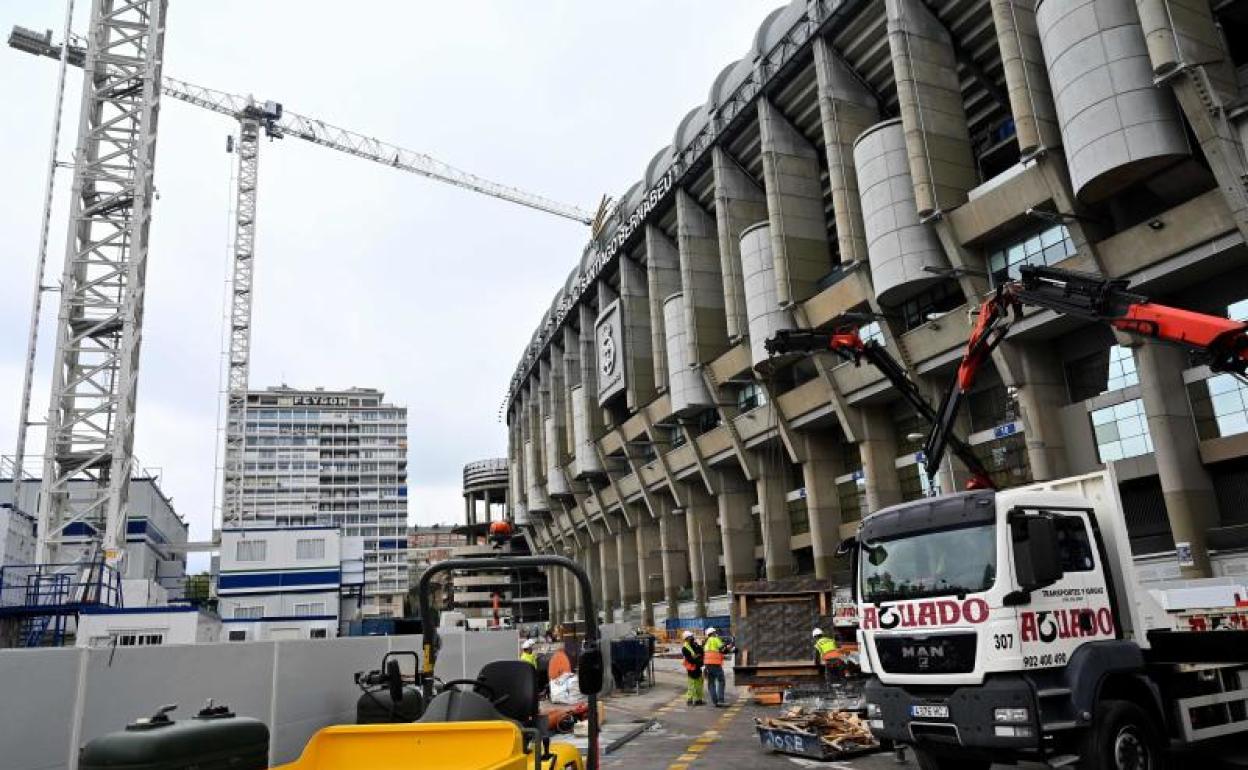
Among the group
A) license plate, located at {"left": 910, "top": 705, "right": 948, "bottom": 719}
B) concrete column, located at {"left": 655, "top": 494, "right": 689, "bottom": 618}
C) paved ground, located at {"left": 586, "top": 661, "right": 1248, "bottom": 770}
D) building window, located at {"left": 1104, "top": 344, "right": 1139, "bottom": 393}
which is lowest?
paved ground, located at {"left": 586, "top": 661, "right": 1248, "bottom": 770}

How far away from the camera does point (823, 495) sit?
3703 centimetres

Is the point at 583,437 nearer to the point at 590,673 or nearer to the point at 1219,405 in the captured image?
the point at 1219,405

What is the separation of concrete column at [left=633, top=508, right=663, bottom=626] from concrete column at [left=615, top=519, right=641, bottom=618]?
8.30 ft

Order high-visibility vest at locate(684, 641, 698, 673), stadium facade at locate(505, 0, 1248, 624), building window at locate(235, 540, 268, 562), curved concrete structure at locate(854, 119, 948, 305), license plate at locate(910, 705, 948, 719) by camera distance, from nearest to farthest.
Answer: license plate at locate(910, 705, 948, 719)
high-visibility vest at locate(684, 641, 698, 673)
stadium facade at locate(505, 0, 1248, 624)
curved concrete structure at locate(854, 119, 948, 305)
building window at locate(235, 540, 268, 562)

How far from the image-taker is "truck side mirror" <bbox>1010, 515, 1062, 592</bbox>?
7.66 m

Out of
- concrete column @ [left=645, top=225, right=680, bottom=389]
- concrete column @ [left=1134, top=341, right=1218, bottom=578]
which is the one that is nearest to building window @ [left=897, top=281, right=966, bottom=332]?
concrete column @ [left=1134, top=341, right=1218, bottom=578]

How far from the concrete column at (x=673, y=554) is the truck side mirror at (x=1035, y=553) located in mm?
43750

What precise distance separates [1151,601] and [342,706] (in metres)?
10.2

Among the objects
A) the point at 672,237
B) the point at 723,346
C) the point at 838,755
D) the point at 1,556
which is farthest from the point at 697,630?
the point at 838,755

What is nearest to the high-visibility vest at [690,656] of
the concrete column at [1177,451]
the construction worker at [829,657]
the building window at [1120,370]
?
the construction worker at [829,657]

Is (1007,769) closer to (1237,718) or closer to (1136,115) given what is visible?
(1237,718)

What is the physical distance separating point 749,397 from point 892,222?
50.0 ft

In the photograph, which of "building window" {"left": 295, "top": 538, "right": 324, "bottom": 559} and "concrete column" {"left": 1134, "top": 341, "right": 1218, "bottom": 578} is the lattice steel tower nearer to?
"building window" {"left": 295, "top": 538, "right": 324, "bottom": 559}

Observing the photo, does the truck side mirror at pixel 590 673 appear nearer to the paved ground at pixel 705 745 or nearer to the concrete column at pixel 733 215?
the paved ground at pixel 705 745
